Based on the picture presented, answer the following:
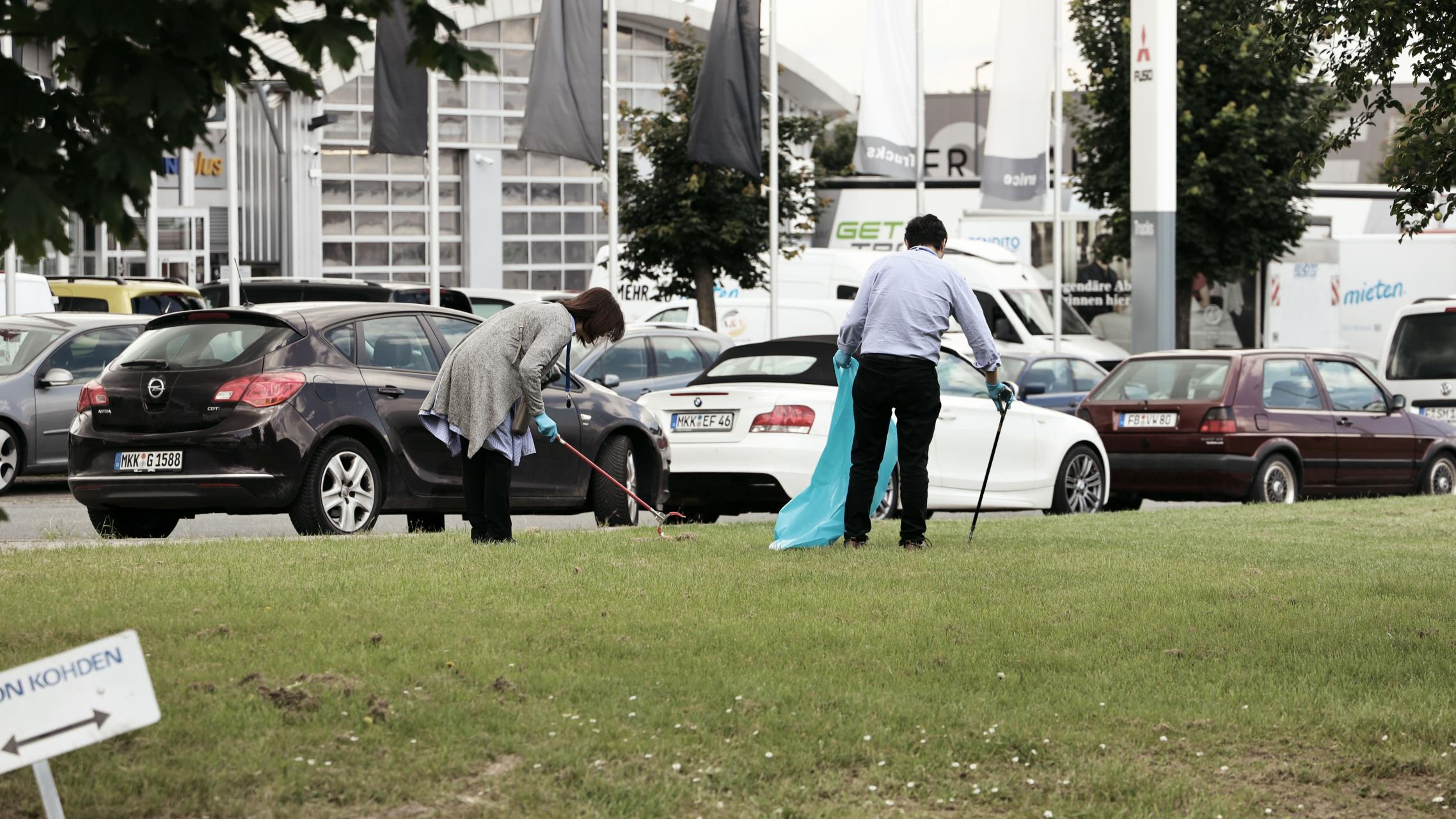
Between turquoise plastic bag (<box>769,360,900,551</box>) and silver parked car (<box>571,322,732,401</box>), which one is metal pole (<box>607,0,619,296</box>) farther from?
turquoise plastic bag (<box>769,360,900,551</box>)

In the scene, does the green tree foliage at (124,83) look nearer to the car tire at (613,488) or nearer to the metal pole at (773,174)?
the car tire at (613,488)

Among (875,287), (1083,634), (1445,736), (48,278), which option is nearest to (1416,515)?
(875,287)

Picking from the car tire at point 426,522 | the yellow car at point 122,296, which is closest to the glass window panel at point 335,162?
the yellow car at point 122,296

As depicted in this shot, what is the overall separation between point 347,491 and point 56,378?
20.3ft

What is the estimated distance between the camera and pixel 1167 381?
16.0m

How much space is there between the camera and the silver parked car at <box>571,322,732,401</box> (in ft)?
58.4

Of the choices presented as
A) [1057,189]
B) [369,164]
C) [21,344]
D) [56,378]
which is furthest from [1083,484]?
[369,164]

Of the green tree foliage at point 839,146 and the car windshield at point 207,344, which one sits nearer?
the car windshield at point 207,344

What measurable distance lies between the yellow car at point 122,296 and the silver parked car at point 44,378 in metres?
5.26

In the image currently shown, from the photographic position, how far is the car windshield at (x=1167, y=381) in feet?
51.5

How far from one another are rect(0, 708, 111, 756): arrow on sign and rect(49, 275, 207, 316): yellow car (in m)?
18.9

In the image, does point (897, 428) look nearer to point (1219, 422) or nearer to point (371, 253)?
point (1219, 422)

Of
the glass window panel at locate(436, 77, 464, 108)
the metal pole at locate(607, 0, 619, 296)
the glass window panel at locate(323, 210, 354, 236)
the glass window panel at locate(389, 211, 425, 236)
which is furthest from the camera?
the glass window panel at locate(389, 211, 425, 236)

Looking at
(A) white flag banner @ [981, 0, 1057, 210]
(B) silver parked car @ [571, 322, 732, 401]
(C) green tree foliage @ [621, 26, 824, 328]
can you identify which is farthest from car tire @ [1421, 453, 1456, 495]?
(C) green tree foliage @ [621, 26, 824, 328]
